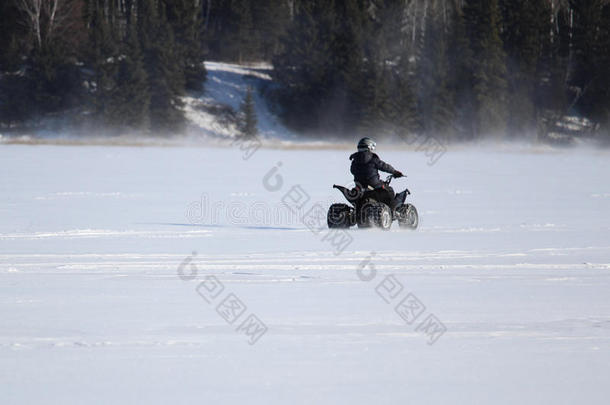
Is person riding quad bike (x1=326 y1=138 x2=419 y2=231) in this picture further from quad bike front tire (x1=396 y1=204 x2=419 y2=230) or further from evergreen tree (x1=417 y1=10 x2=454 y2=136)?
evergreen tree (x1=417 y1=10 x2=454 y2=136)

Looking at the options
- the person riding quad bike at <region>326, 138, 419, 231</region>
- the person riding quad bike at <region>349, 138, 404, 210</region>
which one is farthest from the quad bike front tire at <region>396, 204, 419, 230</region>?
the person riding quad bike at <region>349, 138, 404, 210</region>

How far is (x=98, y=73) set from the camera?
63.7m

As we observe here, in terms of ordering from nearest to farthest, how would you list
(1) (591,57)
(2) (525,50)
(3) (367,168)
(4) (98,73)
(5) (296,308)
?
(5) (296,308), (3) (367,168), (4) (98,73), (2) (525,50), (1) (591,57)

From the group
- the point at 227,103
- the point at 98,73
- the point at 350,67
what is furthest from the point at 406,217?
the point at 227,103

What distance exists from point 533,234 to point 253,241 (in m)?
4.53

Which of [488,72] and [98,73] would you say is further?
[488,72]

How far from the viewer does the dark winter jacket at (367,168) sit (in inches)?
586

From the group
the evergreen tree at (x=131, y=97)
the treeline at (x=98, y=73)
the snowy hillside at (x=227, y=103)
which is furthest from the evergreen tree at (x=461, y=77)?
the evergreen tree at (x=131, y=97)

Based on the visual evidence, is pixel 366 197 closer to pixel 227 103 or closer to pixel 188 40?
pixel 227 103

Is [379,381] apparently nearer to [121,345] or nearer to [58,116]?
[121,345]

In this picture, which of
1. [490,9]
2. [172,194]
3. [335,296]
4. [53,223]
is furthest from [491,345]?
[490,9]

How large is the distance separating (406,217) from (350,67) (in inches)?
2104

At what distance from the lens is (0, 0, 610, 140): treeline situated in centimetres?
6425

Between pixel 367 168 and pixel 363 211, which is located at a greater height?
pixel 367 168
